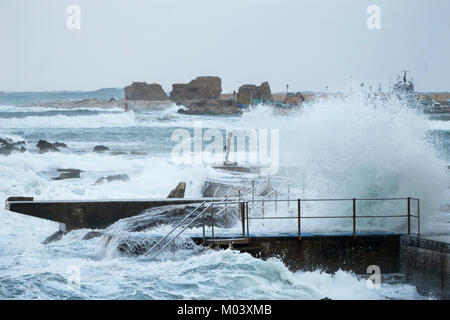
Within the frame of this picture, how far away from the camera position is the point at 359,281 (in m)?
9.36

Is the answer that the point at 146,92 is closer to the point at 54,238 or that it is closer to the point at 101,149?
the point at 101,149

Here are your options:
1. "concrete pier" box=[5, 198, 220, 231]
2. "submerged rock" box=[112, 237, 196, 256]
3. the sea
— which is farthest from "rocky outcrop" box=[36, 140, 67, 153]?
"submerged rock" box=[112, 237, 196, 256]

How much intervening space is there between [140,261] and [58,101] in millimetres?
56257

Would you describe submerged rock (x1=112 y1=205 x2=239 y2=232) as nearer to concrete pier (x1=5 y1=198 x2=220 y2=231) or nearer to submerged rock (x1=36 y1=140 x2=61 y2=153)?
concrete pier (x1=5 y1=198 x2=220 y2=231)

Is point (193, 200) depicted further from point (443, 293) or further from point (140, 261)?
point (443, 293)

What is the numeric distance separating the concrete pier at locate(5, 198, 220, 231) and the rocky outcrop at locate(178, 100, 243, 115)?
48.4 meters

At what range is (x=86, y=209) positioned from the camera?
41.9 feet

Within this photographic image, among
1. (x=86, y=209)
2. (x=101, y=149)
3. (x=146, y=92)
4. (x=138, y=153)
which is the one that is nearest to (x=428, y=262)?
(x=86, y=209)

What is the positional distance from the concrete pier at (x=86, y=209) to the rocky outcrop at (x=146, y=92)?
166ft

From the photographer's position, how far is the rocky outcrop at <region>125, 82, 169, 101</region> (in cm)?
6312

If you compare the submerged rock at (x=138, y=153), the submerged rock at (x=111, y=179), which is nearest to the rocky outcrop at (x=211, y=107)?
the submerged rock at (x=138, y=153)

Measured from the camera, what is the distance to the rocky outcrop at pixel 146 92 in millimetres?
63125

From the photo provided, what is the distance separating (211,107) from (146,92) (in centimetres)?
665
